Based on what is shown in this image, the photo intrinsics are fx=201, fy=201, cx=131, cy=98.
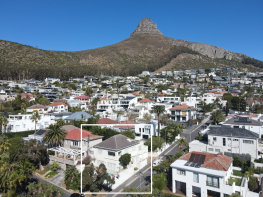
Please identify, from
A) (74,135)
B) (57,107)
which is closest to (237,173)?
(74,135)

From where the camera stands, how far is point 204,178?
19109 millimetres

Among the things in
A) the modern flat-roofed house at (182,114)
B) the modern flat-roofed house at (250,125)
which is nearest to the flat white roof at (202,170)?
the modern flat-roofed house at (250,125)

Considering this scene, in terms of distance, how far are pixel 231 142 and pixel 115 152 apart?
650 inches

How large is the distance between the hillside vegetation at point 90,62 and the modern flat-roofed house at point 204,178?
102 m

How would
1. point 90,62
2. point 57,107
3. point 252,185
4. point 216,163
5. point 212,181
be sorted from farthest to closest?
point 90,62
point 57,107
point 252,185
point 216,163
point 212,181

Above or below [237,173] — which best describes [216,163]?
above

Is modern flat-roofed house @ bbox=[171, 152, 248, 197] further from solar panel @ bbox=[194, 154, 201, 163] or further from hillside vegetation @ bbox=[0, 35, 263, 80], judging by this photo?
hillside vegetation @ bbox=[0, 35, 263, 80]

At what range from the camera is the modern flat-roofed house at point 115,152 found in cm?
2325

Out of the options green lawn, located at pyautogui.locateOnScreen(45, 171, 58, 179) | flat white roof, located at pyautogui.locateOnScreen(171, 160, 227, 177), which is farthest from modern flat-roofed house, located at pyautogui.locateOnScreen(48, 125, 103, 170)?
flat white roof, located at pyautogui.locateOnScreen(171, 160, 227, 177)

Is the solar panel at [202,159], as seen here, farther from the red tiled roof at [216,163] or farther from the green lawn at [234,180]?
the green lawn at [234,180]

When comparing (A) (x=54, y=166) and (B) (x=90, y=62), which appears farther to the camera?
(B) (x=90, y=62)

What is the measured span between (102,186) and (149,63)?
15543cm

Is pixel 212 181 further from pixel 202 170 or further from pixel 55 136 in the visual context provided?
pixel 55 136

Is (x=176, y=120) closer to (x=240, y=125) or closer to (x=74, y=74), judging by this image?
(x=240, y=125)
